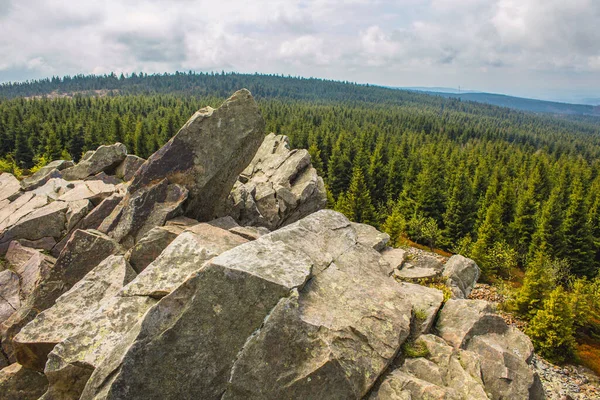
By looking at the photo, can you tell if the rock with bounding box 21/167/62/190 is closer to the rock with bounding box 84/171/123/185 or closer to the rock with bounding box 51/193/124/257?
the rock with bounding box 84/171/123/185

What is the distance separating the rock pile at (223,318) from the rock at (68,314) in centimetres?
5

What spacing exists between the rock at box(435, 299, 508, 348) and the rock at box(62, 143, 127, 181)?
3653 centimetres

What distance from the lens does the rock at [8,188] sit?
1227 inches

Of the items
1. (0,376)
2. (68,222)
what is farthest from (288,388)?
(68,222)

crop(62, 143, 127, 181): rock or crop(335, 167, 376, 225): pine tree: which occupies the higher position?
crop(62, 143, 127, 181): rock

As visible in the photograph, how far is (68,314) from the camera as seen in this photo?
1262cm

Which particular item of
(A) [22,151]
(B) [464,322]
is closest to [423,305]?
(B) [464,322]

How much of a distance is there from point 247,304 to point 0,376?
32.1 feet

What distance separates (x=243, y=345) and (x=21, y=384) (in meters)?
8.69

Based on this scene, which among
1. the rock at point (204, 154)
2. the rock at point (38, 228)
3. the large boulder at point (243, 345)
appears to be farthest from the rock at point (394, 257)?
the rock at point (38, 228)

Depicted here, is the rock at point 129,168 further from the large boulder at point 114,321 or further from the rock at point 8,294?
the large boulder at point 114,321

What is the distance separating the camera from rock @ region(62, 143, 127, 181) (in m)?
36.2

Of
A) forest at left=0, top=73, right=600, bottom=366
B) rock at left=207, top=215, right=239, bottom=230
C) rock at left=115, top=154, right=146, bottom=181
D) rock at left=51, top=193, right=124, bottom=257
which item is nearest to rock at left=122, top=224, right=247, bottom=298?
rock at left=207, top=215, right=239, bottom=230

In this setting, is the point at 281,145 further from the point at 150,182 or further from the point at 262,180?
the point at 150,182
